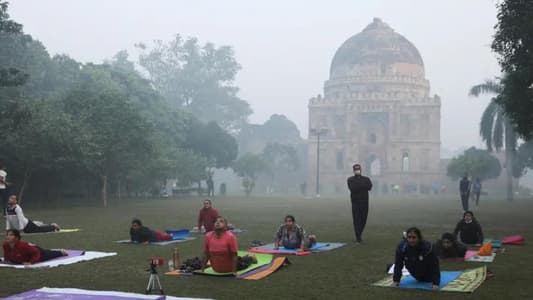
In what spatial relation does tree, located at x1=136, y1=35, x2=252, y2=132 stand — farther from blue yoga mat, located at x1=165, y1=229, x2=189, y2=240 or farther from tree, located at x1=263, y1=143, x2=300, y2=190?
blue yoga mat, located at x1=165, y1=229, x2=189, y2=240

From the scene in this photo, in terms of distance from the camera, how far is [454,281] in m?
9.42

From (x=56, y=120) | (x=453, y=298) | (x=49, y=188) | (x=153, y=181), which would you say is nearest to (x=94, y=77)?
(x=153, y=181)

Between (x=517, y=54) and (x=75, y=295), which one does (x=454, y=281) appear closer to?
(x=75, y=295)

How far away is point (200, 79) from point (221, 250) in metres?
74.3

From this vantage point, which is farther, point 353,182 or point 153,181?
point 153,181

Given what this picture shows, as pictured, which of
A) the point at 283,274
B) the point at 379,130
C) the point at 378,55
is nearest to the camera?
the point at 283,274

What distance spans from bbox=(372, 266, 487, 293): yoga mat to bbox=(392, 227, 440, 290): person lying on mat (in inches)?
5.2

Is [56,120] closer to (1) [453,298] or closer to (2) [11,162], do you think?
(2) [11,162]

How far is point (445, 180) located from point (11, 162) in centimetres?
5654

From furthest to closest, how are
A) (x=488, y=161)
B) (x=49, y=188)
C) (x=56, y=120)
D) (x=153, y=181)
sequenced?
(x=488, y=161) → (x=153, y=181) → (x=49, y=188) → (x=56, y=120)

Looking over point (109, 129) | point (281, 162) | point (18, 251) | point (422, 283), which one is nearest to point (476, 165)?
point (281, 162)

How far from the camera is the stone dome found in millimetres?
83062

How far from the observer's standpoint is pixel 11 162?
29234mm

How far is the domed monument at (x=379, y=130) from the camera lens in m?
77.3
